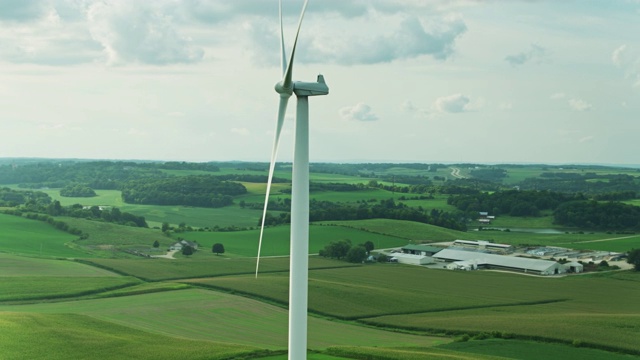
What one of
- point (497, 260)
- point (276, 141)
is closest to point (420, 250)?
point (497, 260)

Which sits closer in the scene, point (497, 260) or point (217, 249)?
point (497, 260)

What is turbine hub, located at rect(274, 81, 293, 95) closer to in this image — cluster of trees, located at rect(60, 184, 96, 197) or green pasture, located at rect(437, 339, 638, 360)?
green pasture, located at rect(437, 339, 638, 360)

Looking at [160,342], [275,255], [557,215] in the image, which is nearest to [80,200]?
[275,255]

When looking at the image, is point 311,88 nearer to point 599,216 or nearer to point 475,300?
point 475,300

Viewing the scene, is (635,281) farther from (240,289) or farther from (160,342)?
(160,342)

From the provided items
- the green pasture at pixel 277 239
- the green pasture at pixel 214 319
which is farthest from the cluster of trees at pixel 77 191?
the green pasture at pixel 214 319

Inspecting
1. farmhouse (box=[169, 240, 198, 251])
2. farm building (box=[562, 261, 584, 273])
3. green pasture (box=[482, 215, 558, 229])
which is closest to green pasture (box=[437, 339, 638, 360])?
farm building (box=[562, 261, 584, 273])
